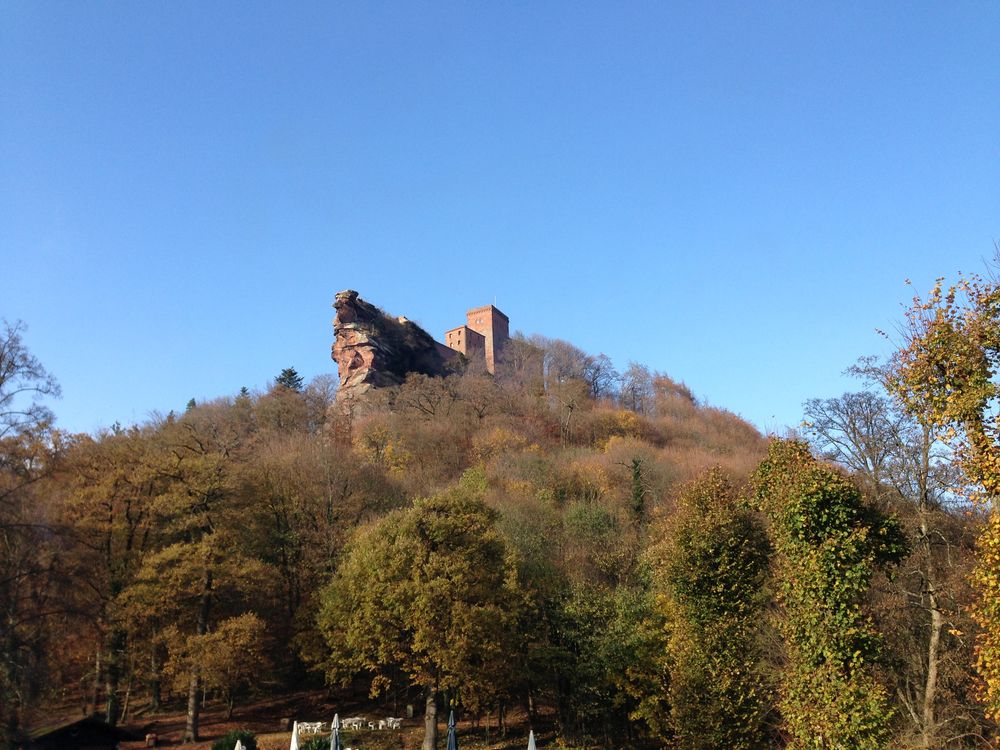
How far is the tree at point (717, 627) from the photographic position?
1856 cm

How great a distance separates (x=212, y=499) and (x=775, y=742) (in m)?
22.2

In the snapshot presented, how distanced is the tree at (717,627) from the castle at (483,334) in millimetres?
91350

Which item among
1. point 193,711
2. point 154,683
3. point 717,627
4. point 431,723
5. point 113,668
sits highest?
point 717,627

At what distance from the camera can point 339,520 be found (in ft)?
125

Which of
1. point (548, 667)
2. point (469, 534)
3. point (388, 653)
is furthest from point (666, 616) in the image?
point (388, 653)

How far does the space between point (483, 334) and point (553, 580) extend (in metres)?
90.5

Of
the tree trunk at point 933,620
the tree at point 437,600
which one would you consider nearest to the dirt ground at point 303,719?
the tree at point 437,600

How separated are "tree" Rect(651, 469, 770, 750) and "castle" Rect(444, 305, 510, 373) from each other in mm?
91350

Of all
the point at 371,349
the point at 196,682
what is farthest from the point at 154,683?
the point at 371,349

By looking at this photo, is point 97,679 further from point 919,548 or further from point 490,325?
point 490,325

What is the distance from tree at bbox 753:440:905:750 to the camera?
13719 mm

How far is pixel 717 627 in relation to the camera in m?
18.7

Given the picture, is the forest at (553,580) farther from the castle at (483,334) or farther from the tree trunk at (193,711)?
the castle at (483,334)

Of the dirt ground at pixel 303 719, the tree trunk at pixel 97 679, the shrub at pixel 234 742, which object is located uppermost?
the tree trunk at pixel 97 679
